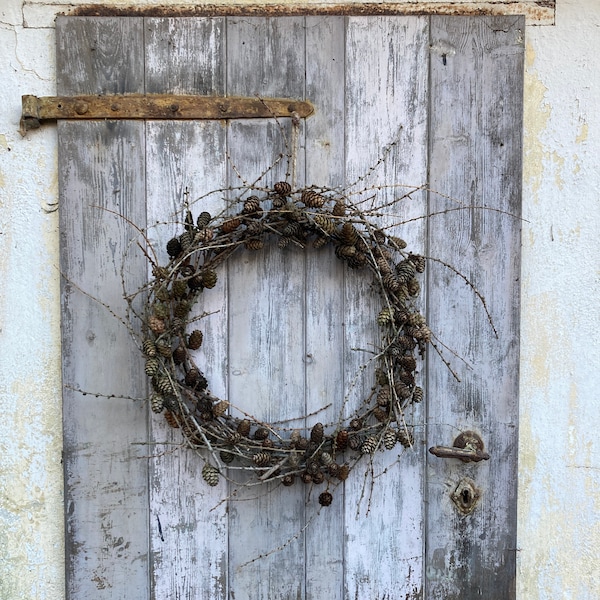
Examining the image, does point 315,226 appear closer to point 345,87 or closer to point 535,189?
point 345,87

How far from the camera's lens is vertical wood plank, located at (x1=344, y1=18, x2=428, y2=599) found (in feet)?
4.67

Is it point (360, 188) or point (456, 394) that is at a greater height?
point (360, 188)

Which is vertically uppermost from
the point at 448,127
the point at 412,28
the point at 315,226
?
the point at 412,28

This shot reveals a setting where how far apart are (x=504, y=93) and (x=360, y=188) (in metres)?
0.41

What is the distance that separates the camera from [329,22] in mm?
1414

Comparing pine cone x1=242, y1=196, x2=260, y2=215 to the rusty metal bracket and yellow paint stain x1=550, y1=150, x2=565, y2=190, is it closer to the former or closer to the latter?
the rusty metal bracket

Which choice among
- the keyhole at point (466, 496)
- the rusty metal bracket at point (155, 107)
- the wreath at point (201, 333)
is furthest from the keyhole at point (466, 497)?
the rusty metal bracket at point (155, 107)

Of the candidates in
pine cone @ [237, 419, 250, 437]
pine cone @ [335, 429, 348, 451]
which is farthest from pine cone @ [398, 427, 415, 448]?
pine cone @ [237, 419, 250, 437]

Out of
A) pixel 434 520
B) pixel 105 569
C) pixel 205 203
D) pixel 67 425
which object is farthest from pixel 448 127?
pixel 105 569

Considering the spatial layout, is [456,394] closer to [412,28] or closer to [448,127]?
[448,127]

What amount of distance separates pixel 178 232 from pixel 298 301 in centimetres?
33

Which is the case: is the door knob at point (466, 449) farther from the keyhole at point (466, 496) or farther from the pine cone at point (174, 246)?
the pine cone at point (174, 246)

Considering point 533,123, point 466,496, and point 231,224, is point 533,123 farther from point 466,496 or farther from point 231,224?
point 466,496

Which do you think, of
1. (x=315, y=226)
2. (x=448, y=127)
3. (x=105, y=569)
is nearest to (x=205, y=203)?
(x=315, y=226)
